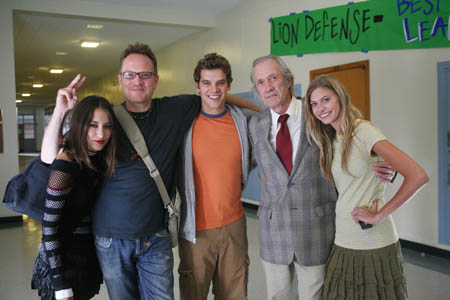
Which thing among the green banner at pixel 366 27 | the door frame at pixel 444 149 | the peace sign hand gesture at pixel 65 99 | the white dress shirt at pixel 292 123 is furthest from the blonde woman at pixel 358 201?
the green banner at pixel 366 27

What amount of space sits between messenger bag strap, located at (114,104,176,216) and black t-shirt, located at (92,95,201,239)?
0.9 inches

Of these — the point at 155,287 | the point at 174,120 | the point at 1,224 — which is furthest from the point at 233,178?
the point at 1,224

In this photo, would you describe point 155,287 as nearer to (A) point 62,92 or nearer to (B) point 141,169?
(B) point 141,169

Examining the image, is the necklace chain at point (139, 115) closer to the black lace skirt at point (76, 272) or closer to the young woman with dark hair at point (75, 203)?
the young woman with dark hair at point (75, 203)

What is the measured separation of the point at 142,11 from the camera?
6941 millimetres

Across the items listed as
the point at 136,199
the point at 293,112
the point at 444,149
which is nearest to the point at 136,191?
the point at 136,199

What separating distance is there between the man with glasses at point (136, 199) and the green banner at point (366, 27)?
9.95ft

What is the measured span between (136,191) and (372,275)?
1.10 meters

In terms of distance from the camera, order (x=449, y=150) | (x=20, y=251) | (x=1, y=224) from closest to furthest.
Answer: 1. (x=449, y=150)
2. (x=20, y=251)
3. (x=1, y=224)

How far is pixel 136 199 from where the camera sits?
185cm

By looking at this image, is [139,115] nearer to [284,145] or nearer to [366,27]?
[284,145]

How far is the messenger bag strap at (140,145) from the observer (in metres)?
1.87

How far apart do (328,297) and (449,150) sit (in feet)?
8.82

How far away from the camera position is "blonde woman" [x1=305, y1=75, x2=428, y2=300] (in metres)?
1.70
